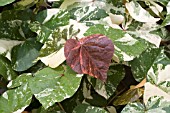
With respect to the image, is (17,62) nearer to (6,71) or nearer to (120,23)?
(6,71)

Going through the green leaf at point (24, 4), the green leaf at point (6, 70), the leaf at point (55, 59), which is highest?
the green leaf at point (24, 4)

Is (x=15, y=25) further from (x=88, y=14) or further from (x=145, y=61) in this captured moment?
(x=145, y=61)

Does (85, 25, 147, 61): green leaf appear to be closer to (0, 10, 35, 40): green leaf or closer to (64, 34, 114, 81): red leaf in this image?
(64, 34, 114, 81): red leaf

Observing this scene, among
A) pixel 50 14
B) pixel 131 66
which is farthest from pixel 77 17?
pixel 131 66

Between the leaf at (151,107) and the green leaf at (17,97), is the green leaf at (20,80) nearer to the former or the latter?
the green leaf at (17,97)

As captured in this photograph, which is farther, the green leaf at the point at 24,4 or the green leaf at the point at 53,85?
the green leaf at the point at 24,4

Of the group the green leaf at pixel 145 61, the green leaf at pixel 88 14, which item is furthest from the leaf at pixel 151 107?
the green leaf at pixel 88 14

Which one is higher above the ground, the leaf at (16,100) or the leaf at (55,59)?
the leaf at (55,59)
